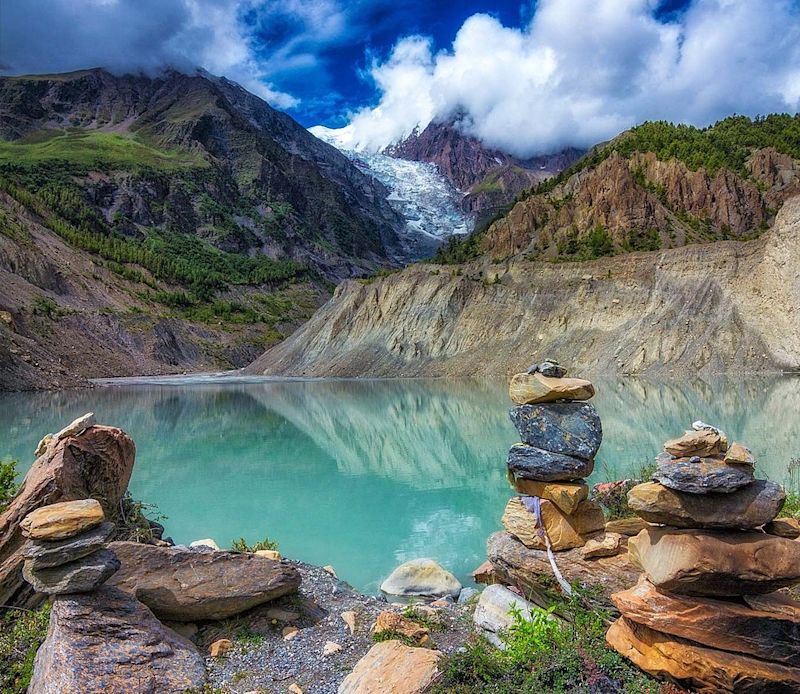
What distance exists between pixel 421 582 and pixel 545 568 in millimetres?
3050

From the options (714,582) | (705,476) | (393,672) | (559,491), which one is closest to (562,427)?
(559,491)

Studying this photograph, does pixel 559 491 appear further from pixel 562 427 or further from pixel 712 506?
pixel 712 506

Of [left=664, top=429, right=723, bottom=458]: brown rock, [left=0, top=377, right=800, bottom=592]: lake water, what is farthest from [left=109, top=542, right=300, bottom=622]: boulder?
[left=664, top=429, right=723, bottom=458]: brown rock

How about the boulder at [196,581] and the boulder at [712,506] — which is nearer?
the boulder at [712,506]

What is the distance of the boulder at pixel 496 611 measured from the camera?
301 inches

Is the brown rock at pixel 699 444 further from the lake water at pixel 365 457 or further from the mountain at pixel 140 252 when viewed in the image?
the mountain at pixel 140 252

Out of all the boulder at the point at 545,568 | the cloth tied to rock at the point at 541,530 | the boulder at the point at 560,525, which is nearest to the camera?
the boulder at the point at 545,568

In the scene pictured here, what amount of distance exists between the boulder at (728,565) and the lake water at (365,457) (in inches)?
229

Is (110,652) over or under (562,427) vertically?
under

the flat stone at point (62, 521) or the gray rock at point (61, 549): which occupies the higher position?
the flat stone at point (62, 521)

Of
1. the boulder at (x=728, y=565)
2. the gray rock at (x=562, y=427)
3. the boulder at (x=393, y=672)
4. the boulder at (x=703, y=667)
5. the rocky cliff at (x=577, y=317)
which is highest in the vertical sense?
the rocky cliff at (x=577, y=317)

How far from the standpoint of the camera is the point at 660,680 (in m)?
5.80

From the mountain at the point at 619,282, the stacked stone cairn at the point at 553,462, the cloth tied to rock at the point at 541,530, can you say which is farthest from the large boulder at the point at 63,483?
the mountain at the point at 619,282

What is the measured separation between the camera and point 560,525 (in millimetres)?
8250
